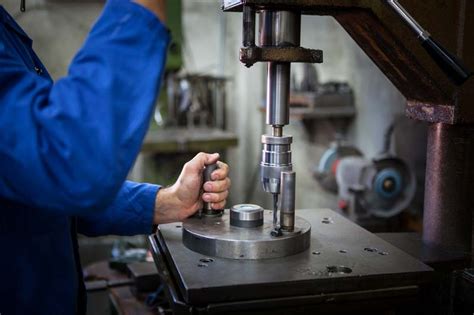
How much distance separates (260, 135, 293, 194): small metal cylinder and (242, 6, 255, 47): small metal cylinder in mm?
149

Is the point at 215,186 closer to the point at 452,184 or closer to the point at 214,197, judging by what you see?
the point at 214,197

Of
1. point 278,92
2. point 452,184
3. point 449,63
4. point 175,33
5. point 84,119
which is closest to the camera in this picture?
point 84,119

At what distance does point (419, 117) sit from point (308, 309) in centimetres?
45

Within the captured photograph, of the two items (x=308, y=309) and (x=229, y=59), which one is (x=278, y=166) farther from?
(x=229, y=59)

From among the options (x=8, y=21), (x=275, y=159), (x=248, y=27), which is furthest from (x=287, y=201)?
(x=8, y=21)

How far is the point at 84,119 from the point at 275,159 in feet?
1.22

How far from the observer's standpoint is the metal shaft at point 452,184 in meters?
0.94

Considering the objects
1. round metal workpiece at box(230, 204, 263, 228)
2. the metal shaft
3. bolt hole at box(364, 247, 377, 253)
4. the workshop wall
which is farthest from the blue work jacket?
the workshop wall

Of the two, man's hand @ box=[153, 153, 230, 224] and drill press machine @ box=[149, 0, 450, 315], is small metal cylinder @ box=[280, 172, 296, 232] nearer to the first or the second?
drill press machine @ box=[149, 0, 450, 315]

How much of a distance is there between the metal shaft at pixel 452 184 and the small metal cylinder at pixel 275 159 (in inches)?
11.5

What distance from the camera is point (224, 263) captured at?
78cm

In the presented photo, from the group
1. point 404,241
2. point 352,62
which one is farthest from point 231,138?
point 404,241

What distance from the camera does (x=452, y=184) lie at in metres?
0.94

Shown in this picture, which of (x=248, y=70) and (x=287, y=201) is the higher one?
(x=248, y=70)
